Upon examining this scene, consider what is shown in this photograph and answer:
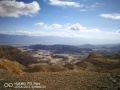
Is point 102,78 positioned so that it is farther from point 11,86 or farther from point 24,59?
point 24,59

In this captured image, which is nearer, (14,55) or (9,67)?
(9,67)

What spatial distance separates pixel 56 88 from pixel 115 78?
5122mm

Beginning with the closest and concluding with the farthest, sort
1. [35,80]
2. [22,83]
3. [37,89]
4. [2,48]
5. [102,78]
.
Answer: [37,89], [22,83], [35,80], [102,78], [2,48]

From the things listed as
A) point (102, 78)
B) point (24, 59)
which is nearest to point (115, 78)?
point (102, 78)

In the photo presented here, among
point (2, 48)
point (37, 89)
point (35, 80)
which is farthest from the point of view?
point (2, 48)

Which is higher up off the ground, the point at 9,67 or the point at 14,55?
the point at 9,67

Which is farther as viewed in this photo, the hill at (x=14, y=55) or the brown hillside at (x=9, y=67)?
the hill at (x=14, y=55)

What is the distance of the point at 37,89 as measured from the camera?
10906 mm

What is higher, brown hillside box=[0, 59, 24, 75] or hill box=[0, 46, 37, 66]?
brown hillside box=[0, 59, 24, 75]

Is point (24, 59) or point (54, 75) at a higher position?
point (54, 75)

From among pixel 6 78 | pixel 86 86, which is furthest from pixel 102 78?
pixel 6 78

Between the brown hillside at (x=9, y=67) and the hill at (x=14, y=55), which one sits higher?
the brown hillside at (x=9, y=67)

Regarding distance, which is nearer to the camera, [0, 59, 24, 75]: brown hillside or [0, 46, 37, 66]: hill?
[0, 59, 24, 75]: brown hillside

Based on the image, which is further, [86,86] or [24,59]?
[24,59]
